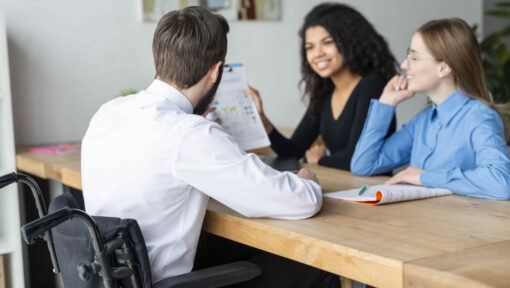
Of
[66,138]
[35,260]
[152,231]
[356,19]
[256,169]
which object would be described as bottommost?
[35,260]

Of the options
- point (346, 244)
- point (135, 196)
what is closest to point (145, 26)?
point (135, 196)

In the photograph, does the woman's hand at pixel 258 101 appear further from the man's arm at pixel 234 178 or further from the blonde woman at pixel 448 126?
the man's arm at pixel 234 178

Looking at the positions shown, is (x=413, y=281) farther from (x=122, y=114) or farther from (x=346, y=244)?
(x=122, y=114)

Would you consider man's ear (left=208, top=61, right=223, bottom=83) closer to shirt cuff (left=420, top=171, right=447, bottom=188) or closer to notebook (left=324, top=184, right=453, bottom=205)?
notebook (left=324, top=184, right=453, bottom=205)

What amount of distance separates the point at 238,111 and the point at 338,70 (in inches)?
23.4

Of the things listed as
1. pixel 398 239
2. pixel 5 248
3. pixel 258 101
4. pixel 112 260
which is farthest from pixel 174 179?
pixel 5 248

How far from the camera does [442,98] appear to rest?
2041mm

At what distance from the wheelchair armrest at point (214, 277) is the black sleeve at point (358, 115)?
96 centimetres

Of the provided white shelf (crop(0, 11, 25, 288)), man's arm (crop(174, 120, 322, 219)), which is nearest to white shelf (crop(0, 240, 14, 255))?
white shelf (crop(0, 11, 25, 288))

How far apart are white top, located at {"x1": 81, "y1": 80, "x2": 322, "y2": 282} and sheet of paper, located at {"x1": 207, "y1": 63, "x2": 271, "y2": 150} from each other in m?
0.77

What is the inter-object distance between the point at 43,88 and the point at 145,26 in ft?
2.20

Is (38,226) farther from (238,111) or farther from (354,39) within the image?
(354,39)

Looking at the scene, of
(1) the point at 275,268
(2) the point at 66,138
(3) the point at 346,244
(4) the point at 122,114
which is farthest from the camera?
(2) the point at 66,138

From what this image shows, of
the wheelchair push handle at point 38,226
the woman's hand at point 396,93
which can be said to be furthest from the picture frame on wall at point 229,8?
the wheelchair push handle at point 38,226
